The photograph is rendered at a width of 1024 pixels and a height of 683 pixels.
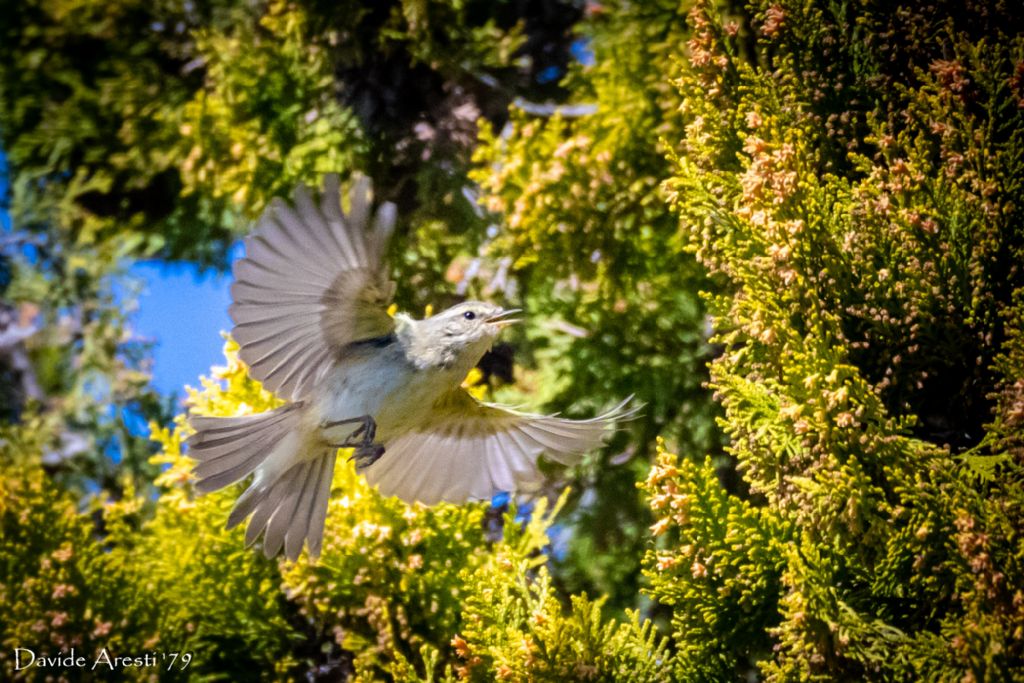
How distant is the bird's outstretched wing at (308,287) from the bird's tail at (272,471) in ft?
0.36

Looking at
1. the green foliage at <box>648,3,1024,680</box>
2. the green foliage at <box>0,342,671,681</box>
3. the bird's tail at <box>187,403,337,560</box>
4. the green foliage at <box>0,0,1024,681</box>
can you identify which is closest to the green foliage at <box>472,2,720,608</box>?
the green foliage at <box>0,0,1024,681</box>

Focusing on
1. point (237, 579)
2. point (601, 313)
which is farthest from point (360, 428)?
point (601, 313)

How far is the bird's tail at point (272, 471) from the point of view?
1.70 metres

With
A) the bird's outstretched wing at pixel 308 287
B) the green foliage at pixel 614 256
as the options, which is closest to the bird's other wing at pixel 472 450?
the bird's outstretched wing at pixel 308 287

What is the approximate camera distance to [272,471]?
5.82 ft

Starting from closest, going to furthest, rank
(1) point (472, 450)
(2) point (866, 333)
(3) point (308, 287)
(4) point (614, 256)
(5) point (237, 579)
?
(2) point (866, 333) < (3) point (308, 287) < (1) point (472, 450) < (5) point (237, 579) < (4) point (614, 256)

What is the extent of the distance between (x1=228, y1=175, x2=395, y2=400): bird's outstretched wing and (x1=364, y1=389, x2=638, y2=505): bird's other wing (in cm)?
25

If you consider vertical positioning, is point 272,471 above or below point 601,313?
below

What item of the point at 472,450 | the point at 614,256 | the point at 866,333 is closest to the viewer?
the point at 866,333

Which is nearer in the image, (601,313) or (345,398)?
(345,398)

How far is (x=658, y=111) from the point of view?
2049 millimetres

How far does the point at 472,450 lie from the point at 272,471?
0.39m

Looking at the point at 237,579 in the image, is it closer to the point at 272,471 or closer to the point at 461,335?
the point at 272,471

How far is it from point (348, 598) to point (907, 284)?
4.10ft
